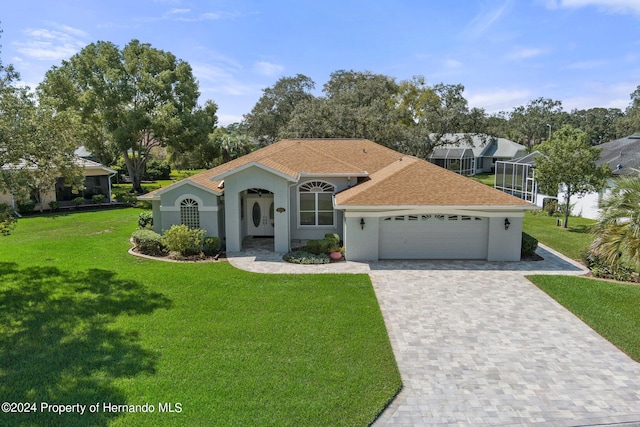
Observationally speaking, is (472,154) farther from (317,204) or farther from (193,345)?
(193,345)

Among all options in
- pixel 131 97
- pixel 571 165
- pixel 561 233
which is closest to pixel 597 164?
pixel 571 165

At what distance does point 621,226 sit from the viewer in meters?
13.8

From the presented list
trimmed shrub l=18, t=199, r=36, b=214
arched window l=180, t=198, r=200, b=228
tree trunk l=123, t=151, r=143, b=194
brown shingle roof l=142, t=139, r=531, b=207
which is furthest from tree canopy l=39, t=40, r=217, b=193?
arched window l=180, t=198, r=200, b=228

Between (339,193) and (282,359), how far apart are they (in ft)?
37.2

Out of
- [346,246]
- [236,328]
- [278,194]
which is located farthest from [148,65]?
[236,328]

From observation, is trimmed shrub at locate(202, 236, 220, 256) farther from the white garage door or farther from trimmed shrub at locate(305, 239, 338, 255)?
the white garage door

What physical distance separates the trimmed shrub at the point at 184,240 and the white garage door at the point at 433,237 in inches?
294

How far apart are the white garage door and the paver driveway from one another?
2.47 meters

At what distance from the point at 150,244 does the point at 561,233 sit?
2052 centimetres

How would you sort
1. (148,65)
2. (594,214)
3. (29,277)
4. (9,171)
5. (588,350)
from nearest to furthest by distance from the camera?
(588,350) < (9,171) < (29,277) < (594,214) < (148,65)

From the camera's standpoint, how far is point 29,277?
1496 cm

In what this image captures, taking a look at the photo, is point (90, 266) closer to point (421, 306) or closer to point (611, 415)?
point (421, 306)

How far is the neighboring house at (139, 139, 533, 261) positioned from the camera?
667 inches

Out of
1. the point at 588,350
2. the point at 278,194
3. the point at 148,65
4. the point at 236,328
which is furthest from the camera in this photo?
the point at 148,65
